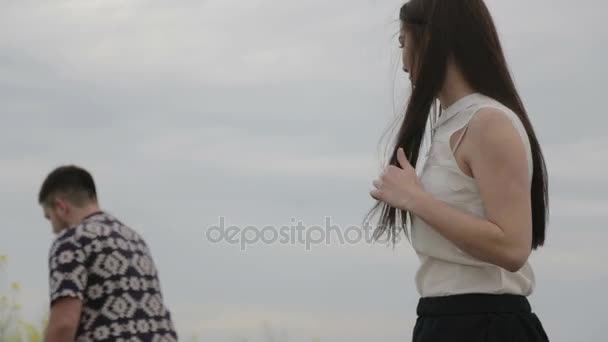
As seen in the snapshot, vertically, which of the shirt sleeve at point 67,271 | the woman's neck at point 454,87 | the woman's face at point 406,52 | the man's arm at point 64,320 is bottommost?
the man's arm at point 64,320

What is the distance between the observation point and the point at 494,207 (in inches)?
101

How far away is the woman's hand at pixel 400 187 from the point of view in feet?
8.66

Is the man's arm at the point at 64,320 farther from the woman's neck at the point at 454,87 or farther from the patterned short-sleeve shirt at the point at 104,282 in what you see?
the woman's neck at the point at 454,87

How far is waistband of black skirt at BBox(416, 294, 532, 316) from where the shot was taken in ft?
8.69

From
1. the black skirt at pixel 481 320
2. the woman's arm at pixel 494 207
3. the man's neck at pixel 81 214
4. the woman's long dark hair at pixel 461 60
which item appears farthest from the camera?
the man's neck at pixel 81 214

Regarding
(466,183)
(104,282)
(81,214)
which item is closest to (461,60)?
(466,183)

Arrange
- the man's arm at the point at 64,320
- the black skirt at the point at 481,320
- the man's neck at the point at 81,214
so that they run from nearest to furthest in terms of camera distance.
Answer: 1. the black skirt at the point at 481,320
2. the man's arm at the point at 64,320
3. the man's neck at the point at 81,214

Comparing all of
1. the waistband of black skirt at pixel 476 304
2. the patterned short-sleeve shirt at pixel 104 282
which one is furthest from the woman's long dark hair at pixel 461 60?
the patterned short-sleeve shirt at pixel 104 282

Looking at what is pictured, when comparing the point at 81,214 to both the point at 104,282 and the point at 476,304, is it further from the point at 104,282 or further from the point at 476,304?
the point at 476,304

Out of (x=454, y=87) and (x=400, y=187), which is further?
(x=454, y=87)

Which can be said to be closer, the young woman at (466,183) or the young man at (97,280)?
the young woman at (466,183)

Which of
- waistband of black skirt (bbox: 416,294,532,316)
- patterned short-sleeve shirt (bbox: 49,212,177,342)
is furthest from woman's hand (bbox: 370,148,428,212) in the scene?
patterned short-sleeve shirt (bbox: 49,212,177,342)

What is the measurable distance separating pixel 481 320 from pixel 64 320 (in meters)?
1.88

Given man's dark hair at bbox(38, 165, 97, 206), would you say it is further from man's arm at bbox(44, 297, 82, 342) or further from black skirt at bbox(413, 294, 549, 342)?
black skirt at bbox(413, 294, 549, 342)
